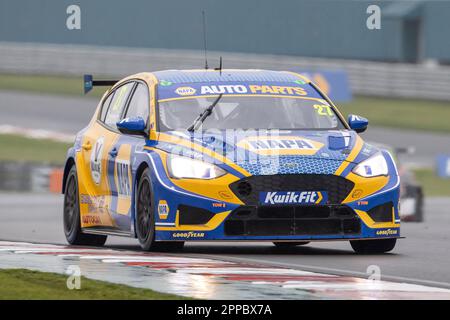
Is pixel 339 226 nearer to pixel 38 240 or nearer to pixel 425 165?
pixel 38 240

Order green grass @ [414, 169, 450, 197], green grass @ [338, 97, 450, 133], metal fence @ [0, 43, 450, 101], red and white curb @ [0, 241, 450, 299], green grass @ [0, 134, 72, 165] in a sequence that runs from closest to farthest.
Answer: red and white curb @ [0, 241, 450, 299], green grass @ [414, 169, 450, 197], green grass @ [0, 134, 72, 165], green grass @ [338, 97, 450, 133], metal fence @ [0, 43, 450, 101]

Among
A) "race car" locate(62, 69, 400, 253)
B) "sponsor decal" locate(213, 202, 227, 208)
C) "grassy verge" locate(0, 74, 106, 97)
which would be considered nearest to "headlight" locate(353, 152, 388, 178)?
"race car" locate(62, 69, 400, 253)

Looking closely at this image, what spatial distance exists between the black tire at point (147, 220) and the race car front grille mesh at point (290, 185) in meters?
0.67

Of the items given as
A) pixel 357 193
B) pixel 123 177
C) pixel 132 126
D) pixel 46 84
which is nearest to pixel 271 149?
pixel 357 193

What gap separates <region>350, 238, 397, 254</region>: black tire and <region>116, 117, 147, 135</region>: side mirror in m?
1.95

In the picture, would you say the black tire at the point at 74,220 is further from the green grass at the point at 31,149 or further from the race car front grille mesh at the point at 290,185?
the green grass at the point at 31,149

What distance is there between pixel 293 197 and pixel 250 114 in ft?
3.80

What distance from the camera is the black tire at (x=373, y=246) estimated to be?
12.1 meters

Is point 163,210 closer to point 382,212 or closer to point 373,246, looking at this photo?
point 382,212

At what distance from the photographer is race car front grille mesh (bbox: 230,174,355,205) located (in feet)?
37.5

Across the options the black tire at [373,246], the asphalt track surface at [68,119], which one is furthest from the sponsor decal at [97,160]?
the asphalt track surface at [68,119]

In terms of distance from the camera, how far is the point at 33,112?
1652 inches

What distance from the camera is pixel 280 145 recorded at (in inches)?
461

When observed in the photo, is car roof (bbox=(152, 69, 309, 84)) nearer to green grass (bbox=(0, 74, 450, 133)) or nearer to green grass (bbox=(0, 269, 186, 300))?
green grass (bbox=(0, 269, 186, 300))
